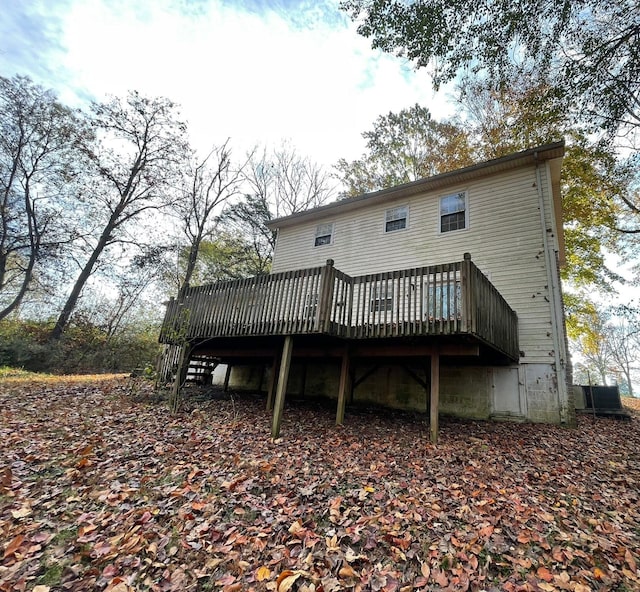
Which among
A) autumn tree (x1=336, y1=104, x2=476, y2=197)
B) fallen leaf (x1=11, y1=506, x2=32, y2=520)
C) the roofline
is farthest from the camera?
autumn tree (x1=336, y1=104, x2=476, y2=197)

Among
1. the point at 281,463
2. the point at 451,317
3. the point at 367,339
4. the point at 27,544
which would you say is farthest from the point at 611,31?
the point at 27,544

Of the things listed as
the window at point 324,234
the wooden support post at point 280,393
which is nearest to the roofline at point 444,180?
the window at point 324,234

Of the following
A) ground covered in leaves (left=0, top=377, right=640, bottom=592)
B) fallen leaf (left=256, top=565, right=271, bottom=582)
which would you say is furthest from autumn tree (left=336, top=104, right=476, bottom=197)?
fallen leaf (left=256, top=565, right=271, bottom=582)

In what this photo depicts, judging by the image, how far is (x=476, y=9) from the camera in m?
5.52

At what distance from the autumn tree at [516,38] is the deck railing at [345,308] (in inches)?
148

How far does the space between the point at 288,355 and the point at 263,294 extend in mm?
1615

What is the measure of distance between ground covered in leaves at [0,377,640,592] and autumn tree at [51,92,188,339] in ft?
42.2

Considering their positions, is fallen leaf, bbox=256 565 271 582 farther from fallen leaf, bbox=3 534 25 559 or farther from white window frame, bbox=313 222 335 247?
white window frame, bbox=313 222 335 247

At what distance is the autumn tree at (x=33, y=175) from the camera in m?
14.5

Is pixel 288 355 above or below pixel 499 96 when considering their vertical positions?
below

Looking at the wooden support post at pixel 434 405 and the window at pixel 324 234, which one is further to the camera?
the window at pixel 324 234

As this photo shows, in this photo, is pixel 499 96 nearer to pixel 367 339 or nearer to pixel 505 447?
pixel 367 339

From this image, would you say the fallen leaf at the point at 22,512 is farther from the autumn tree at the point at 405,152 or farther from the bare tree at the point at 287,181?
the bare tree at the point at 287,181

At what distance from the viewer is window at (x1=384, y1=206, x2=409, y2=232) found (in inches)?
432
